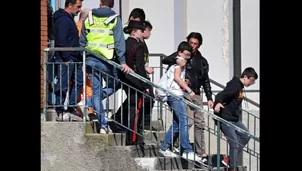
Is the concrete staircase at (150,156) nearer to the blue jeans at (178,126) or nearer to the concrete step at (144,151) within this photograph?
the concrete step at (144,151)

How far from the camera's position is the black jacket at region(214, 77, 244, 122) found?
10.2 meters

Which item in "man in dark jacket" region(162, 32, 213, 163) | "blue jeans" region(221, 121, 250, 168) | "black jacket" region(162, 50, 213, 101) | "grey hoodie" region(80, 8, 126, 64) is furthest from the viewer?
"black jacket" region(162, 50, 213, 101)

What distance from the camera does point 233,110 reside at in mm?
10273

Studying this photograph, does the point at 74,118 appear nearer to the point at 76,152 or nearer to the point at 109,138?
the point at 76,152

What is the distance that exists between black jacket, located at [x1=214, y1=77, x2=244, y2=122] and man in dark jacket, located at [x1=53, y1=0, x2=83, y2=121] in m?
1.73

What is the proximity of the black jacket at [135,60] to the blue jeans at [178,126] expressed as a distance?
1.43ft

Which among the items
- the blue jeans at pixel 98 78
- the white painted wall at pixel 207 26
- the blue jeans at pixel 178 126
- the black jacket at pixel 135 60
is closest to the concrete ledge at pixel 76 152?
the blue jeans at pixel 98 78

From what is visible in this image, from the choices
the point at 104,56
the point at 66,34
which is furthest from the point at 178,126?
the point at 66,34

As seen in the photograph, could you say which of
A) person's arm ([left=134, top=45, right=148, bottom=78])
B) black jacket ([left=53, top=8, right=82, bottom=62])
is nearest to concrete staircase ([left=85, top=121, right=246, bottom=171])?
person's arm ([left=134, top=45, right=148, bottom=78])

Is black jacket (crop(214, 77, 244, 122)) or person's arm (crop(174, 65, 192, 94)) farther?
black jacket (crop(214, 77, 244, 122))

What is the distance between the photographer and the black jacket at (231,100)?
10.2 m

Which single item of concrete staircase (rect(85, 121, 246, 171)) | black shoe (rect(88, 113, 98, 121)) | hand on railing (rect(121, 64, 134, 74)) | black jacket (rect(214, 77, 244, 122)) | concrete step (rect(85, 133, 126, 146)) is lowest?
concrete staircase (rect(85, 121, 246, 171))

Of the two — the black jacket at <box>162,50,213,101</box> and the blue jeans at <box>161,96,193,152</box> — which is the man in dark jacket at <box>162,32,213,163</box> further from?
the blue jeans at <box>161,96,193,152</box>
